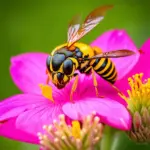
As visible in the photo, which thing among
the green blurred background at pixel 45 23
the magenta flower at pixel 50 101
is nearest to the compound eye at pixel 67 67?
the magenta flower at pixel 50 101

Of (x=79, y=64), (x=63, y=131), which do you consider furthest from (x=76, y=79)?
(x=63, y=131)

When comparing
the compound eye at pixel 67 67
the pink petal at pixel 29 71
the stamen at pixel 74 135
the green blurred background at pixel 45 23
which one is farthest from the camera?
the green blurred background at pixel 45 23

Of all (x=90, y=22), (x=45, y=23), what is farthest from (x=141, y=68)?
(x=45, y=23)

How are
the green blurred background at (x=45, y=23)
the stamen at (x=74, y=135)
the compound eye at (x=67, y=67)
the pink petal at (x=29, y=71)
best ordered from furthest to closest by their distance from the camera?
the green blurred background at (x=45, y=23)
the pink petal at (x=29, y=71)
the compound eye at (x=67, y=67)
the stamen at (x=74, y=135)

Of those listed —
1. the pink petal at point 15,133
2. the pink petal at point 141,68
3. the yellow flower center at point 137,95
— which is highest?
the pink petal at point 141,68

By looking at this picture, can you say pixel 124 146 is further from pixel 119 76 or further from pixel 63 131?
pixel 63 131

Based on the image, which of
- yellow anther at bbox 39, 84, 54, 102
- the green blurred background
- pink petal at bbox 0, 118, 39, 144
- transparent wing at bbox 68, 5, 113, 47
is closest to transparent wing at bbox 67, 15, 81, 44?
transparent wing at bbox 68, 5, 113, 47

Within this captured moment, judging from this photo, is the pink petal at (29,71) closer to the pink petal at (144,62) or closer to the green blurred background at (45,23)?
the pink petal at (144,62)

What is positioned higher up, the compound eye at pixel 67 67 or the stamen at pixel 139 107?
the compound eye at pixel 67 67
